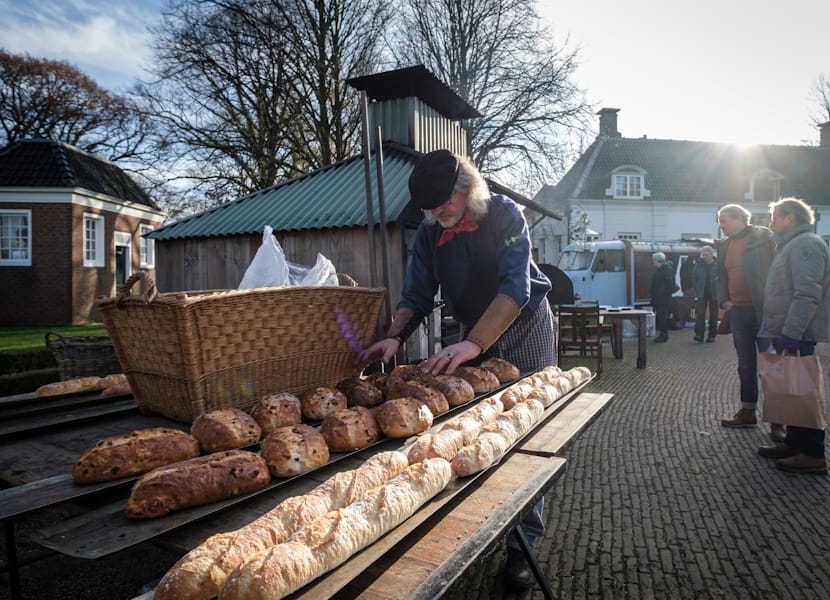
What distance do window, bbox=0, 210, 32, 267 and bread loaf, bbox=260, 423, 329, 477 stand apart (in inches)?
787

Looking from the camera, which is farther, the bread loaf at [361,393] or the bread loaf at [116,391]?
the bread loaf at [116,391]

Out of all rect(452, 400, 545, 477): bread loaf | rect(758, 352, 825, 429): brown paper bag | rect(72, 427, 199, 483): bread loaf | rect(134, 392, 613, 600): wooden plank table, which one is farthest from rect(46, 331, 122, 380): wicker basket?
rect(758, 352, 825, 429): brown paper bag

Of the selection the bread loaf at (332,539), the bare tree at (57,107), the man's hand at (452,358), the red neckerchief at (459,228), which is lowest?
the bread loaf at (332,539)

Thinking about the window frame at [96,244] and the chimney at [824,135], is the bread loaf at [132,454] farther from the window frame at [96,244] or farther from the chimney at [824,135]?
the chimney at [824,135]

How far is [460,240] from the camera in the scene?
2857 mm

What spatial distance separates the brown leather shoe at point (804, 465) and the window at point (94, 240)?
20.2 m

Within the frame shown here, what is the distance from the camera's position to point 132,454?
1.46 m

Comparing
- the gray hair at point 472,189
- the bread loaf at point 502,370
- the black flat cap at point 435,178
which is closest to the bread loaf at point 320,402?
the bread loaf at point 502,370

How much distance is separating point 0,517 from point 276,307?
107cm

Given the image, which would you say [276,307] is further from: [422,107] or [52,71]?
[52,71]

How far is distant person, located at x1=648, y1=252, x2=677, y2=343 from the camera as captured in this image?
13.4 meters

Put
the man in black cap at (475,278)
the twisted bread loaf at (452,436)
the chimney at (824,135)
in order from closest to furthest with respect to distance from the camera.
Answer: the twisted bread loaf at (452,436)
the man in black cap at (475,278)
the chimney at (824,135)

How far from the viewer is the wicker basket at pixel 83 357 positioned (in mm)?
5230

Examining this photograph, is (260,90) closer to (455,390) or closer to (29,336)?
(29,336)
